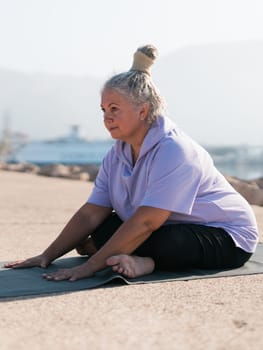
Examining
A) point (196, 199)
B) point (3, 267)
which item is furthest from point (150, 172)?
point (3, 267)

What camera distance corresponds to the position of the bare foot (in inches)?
131

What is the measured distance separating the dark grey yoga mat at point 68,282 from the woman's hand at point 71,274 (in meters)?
0.03

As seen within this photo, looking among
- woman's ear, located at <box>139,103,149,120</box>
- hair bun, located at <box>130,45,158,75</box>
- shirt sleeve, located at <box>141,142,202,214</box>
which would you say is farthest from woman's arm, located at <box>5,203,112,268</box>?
hair bun, located at <box>130,45,158,75</box>

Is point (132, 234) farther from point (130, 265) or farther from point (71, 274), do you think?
point (71, 274)

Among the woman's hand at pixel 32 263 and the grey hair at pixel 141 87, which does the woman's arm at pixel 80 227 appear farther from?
the grey hair at pixel 141 87

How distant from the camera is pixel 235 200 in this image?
3732 millimetres

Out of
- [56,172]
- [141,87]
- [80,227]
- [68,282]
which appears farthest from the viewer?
[56,172]

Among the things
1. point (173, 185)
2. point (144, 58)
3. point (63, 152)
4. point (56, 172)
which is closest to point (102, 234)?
point (173, 185)

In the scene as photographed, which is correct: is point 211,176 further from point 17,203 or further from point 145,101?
point 17,203

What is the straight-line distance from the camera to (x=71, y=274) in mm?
3359

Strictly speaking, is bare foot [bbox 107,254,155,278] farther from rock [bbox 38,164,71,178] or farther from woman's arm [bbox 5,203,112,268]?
rock [bbox 38,164,71,178]

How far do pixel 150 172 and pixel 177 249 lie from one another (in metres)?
0.38

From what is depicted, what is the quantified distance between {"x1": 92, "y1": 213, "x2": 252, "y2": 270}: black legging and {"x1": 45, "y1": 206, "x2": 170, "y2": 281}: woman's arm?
123mm

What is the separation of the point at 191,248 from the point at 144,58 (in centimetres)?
91
